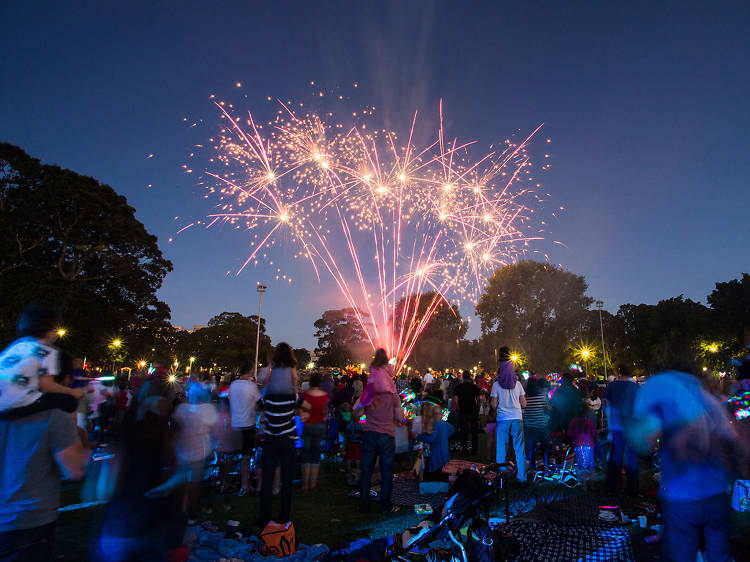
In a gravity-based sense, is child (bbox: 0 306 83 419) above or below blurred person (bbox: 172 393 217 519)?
above

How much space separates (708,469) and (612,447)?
4.82 m

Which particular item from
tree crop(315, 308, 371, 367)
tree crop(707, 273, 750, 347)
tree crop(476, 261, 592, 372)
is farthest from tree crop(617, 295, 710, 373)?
tree crop(315, 308, 371, 367)

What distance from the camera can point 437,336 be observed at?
56531mm

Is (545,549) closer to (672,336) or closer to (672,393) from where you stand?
(672,393)

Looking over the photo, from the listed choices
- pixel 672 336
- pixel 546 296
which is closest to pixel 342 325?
pixel 546 296

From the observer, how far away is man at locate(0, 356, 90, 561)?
2266 mm

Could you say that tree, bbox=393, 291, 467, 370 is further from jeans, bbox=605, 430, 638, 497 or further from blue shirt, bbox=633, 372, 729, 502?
blue shirt, bbox=633, 372, 729, 502

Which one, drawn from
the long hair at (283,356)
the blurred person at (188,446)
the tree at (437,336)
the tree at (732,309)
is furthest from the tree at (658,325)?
the blurred person at (188,446)

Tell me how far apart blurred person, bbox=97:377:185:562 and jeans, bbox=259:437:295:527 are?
103 inches

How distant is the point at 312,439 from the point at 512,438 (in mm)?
3473

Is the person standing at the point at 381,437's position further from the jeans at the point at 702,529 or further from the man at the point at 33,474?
the man at the point at 33,474

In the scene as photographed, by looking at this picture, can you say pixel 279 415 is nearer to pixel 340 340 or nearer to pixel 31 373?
pixel 31 373

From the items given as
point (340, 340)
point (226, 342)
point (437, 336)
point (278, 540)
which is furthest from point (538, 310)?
point (226, 342)

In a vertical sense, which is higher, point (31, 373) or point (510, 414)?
point (31, 373)
